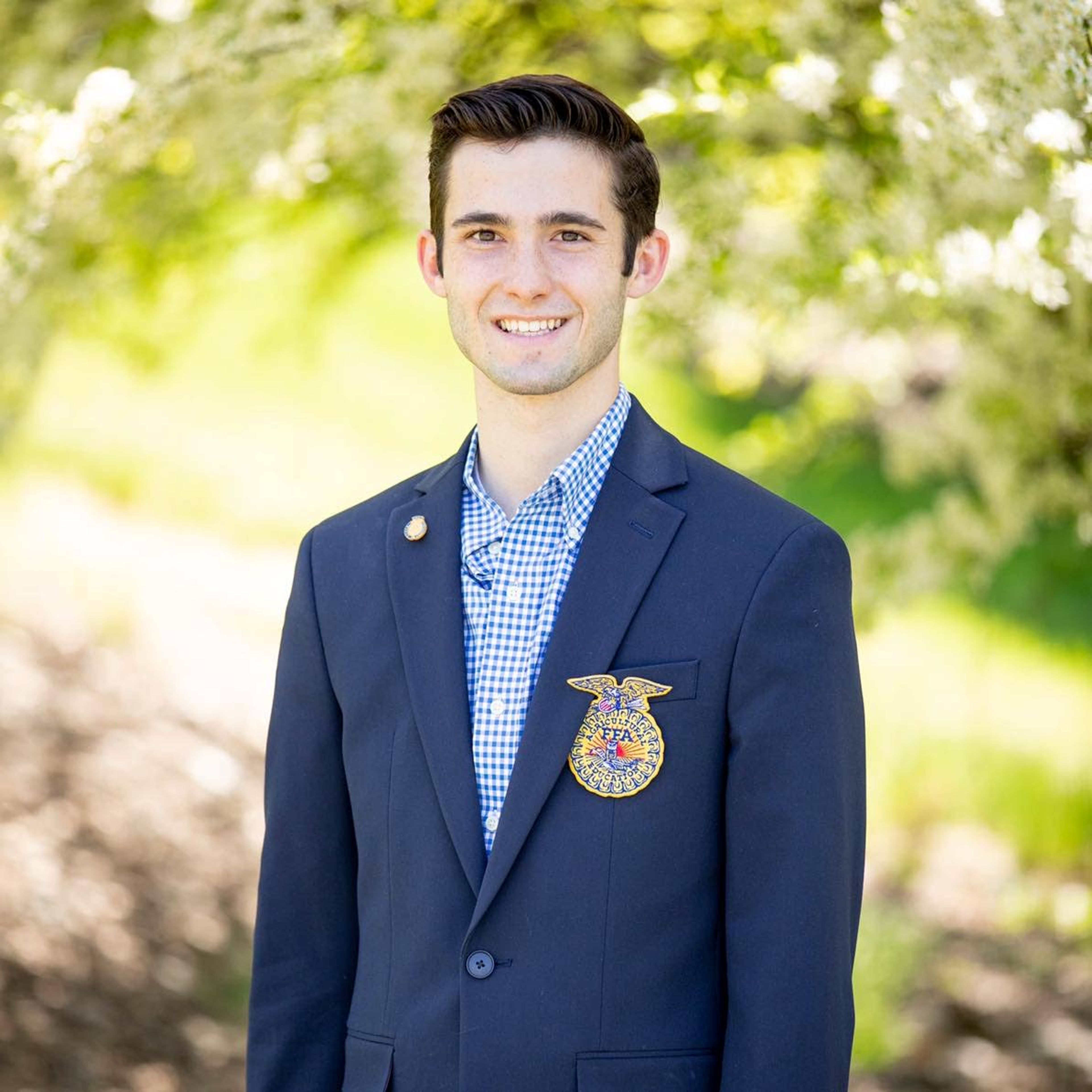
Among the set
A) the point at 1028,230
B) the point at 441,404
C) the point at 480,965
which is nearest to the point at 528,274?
the point at 480,965

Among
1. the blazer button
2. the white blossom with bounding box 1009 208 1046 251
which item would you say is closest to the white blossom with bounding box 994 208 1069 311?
the white blossom with bounding box 1009 208 1046 251

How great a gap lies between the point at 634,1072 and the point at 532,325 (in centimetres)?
98

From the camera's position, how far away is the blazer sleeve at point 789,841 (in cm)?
172

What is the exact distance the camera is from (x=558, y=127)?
197cm

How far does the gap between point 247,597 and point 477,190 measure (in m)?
4.72

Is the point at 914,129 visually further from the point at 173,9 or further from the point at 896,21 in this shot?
the point at 173,9

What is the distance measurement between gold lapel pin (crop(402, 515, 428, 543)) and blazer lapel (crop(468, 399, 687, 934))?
0.26m

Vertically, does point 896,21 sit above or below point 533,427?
above

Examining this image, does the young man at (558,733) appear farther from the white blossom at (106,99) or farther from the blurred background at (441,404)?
the white blossom at (106,99)

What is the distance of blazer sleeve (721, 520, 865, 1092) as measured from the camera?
1723mm

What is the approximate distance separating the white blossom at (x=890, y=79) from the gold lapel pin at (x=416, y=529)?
1.24 m

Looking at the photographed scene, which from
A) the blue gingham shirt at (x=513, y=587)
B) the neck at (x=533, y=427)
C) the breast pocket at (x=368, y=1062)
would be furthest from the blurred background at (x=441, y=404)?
the breast pocket at (x=368, y=1062)

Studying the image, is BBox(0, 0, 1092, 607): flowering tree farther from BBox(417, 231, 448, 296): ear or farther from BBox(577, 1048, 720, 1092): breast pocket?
BBox(577, 1048, 720, 1092): breast pocket

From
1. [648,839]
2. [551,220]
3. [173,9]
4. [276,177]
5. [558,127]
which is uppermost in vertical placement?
[173,9]
